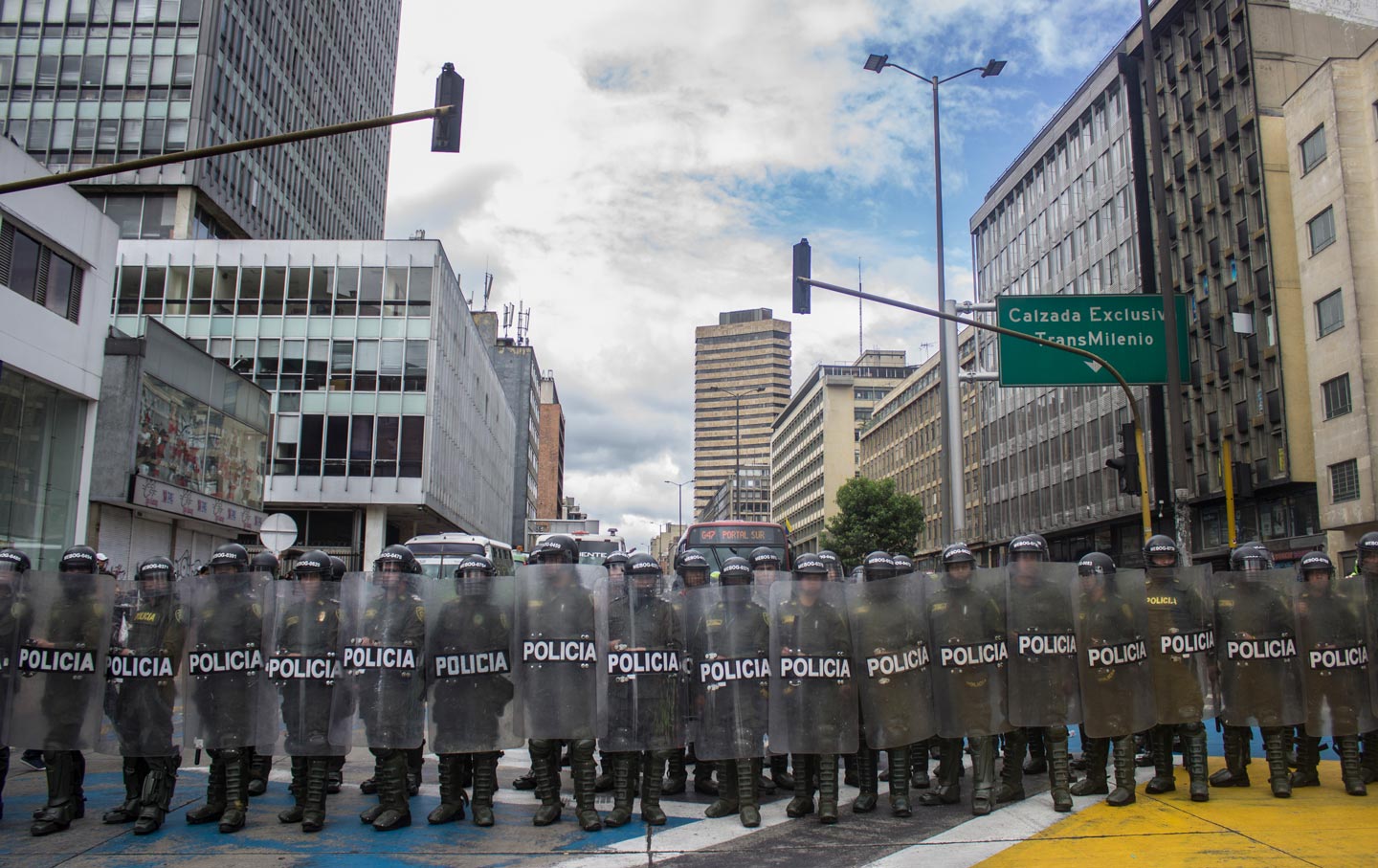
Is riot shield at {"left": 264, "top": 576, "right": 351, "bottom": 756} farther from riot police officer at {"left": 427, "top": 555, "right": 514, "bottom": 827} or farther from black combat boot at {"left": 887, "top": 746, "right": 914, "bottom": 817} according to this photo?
black combat boot at {"left": 887, "top": 746, "right": 914, "bottom": 817}

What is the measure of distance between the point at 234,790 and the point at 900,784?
5.11 metres

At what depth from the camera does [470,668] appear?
8.21 m

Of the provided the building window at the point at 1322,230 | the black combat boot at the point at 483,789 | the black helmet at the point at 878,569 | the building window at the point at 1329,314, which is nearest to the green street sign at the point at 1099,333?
the black helmet at the point at 878,569

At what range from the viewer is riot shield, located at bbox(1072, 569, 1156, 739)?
8500mm

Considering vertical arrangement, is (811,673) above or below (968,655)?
below

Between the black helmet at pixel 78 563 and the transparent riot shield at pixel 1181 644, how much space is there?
345 inches

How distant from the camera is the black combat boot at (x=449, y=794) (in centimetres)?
813

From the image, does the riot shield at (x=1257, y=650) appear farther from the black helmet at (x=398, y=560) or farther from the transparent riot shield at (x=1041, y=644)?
the black helmet at (x=398, y=560)

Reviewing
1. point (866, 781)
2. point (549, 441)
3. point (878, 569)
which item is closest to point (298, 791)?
point (866, 781)

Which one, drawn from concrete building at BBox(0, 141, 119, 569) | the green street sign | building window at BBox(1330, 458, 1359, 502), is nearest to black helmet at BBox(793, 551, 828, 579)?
the green street sign

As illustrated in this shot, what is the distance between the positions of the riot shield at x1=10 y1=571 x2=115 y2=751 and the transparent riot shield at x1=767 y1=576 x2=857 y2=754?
532 centimetres

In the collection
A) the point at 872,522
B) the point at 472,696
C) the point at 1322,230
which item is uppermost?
the point at 1322,230

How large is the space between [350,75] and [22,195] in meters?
62.0

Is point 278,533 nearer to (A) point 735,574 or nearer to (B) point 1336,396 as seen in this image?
(A) point 735,574
